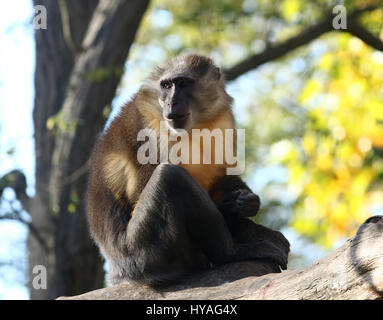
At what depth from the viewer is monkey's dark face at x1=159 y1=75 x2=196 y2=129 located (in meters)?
6.89

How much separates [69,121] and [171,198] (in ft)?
17.8

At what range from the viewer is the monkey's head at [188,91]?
6.99m

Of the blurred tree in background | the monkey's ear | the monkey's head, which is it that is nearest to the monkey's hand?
the monkey's head

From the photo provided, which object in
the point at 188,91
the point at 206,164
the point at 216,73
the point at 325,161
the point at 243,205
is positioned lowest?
the point at 243,205

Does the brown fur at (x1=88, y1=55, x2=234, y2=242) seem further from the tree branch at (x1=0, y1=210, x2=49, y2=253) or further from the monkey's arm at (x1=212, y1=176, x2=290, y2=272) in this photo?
the tree branch at (x1=0, y1=210, x2=49, y2=253)

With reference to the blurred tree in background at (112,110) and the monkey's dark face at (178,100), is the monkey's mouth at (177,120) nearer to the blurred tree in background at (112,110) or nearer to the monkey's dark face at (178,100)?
the monkey's dark face at (178,100)

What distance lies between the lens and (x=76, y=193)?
35.8ft

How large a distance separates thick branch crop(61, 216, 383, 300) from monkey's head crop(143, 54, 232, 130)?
1.88 m

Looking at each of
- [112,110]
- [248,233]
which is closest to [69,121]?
[112,110]

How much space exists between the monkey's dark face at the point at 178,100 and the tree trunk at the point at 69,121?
3554 mm

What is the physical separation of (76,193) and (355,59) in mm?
6200

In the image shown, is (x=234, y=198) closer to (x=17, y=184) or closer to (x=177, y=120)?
(x=177, y=120)

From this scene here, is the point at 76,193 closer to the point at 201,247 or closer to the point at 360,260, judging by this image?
the point at 201,247

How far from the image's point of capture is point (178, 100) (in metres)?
7.11
